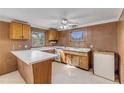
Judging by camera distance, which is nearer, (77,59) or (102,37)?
(102,37)

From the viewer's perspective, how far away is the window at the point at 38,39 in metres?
4.60

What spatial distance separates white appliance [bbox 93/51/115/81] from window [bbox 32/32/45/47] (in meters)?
3.18

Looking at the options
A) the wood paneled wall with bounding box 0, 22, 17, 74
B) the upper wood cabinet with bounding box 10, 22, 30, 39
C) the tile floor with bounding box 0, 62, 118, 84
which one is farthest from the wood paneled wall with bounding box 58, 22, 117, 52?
the wood paneled wall with bounding box 0, 22, 17, 74

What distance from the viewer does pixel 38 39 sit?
15.8 feet

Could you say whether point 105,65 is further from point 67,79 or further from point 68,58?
point 68,58

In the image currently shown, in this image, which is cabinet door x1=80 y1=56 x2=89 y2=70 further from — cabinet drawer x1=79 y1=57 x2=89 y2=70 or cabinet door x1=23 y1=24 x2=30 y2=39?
cabinet door x1=23 y1=24 x2=30 y2=39

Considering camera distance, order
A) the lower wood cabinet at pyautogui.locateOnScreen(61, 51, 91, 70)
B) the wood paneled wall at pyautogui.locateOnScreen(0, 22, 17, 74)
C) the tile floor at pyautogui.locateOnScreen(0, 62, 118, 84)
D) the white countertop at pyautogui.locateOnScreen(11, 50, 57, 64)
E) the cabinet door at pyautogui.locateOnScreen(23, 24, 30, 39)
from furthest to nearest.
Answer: the lower wood cabinet at pyautogui.locateOnScreen(61, 51, 91, 70), the cabinet door at pyautogui.locateOnScreen(23, 24, 30, 39), the wood paneled wall at pyautogui.locateOnScreen(0, 22, 17, 74), the tile floor at pyautogui.locateOnScreen(0, 62, 118, 84), the white countertop at pyautogui.locateOnScreen(11, 50, 57, 64)

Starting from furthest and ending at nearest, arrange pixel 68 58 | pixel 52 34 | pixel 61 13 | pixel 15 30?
pixel 52 34, pixel 68 58, pixel 15 30, pixel 61 13

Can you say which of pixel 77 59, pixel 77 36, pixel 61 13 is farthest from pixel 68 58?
pixel 61 13

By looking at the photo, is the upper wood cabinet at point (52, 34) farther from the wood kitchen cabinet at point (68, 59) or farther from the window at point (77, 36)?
the wood kitchen cabinet at point (68, 59)

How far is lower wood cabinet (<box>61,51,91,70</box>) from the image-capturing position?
3642mm

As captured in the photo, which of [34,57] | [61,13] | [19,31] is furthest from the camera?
[19,31]

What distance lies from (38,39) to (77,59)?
2.49m

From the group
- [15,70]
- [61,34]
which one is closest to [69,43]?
[61,34]
